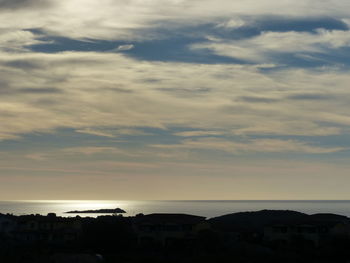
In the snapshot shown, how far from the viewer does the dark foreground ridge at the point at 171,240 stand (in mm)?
69688

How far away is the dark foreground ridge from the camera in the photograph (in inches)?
2744

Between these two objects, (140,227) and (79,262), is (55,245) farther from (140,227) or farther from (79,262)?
(79,262)

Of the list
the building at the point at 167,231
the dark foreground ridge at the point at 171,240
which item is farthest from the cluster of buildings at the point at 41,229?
the building at the point at 167,231

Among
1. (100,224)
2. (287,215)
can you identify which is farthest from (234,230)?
(287,215)

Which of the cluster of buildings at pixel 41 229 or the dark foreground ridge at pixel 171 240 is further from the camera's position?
the cluster of buildings at pixel 41 229

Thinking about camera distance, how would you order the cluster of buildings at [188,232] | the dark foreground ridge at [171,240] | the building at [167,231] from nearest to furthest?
the dark foreground ridge at [171,240] → the cluster of buildings at [188,232] → the building at [167,231]

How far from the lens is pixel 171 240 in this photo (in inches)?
3526

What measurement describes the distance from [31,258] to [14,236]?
40.0 m

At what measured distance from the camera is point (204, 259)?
6297cm

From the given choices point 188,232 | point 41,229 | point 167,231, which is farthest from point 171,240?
point 41,229

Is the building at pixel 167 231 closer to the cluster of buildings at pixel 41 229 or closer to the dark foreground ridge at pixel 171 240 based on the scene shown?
the dark foreground ridge at pixel 171 240

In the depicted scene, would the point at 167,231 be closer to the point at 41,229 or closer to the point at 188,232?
the point at 188,232

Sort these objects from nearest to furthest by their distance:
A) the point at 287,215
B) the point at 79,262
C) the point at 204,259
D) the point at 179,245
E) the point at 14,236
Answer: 1. the point at 79,262
2. the point at 204,259
3. the point at 179,245
4. the point at 14,236
5. the point at 287,215

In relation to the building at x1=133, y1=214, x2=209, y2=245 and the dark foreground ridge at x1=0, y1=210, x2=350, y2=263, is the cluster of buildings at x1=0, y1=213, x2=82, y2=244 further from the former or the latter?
the building at x1=133, y1=214, x2=209, y2=245
